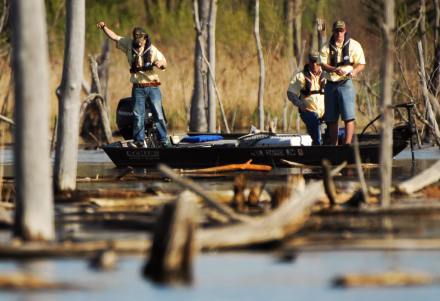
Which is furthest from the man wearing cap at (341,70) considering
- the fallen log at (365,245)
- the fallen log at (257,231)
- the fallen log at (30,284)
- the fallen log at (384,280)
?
the fallen log at (30,284)

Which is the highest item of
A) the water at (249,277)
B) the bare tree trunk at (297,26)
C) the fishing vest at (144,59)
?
the bare tree trunk at (297,26)

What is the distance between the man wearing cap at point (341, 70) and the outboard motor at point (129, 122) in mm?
3288

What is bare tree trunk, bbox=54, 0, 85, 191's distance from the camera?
19.3 meters

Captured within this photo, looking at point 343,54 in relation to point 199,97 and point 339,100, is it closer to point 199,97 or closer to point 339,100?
point 339,100

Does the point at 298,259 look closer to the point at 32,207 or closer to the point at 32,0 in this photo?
the point at 32,207

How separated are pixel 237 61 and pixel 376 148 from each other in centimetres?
1653

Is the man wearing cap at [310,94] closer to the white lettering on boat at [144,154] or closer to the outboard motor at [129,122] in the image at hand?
the white lettering on boat at [144,154]

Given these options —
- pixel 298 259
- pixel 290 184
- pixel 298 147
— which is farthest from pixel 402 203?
pixel 298 147

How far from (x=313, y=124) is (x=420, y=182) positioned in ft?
23.0

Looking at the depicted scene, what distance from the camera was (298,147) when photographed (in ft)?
78.1

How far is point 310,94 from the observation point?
25.0m

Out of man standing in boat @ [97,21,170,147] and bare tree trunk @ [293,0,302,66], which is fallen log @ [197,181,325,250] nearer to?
man standing in boat @ [97,21,170,147]

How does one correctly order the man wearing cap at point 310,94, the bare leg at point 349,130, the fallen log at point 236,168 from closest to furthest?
1. the fallen log at point 236,168
2. the bare leg at point 349,130
3. the man wearing cap at point 310,94

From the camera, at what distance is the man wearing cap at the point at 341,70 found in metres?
23.6
